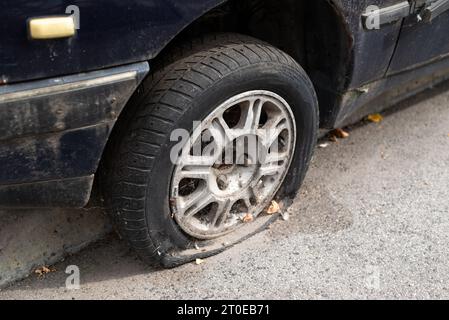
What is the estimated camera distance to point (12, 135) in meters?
2.02

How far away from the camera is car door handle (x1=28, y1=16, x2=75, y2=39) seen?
1.91m

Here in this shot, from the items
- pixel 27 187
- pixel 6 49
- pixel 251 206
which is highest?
pixel 6 49

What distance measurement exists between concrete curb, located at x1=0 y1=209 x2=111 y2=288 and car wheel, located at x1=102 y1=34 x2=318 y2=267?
39 cm

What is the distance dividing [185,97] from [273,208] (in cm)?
92

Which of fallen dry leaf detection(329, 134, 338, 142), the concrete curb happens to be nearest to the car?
the concrete curb

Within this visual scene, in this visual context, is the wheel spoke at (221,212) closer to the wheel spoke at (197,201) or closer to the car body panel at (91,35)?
the wheel spoke at (197,201)

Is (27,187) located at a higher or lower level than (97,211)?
higher

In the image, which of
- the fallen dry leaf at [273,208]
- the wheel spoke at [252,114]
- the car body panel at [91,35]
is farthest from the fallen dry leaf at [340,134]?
the car body panel at [91,35]

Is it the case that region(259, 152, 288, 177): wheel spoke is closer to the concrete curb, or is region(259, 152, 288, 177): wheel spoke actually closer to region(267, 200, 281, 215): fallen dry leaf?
region(267, 200, 281, 215): fallen dry leaf

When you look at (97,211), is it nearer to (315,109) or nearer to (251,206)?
(251,206)

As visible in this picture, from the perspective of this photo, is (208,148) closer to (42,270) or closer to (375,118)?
(42,270)
